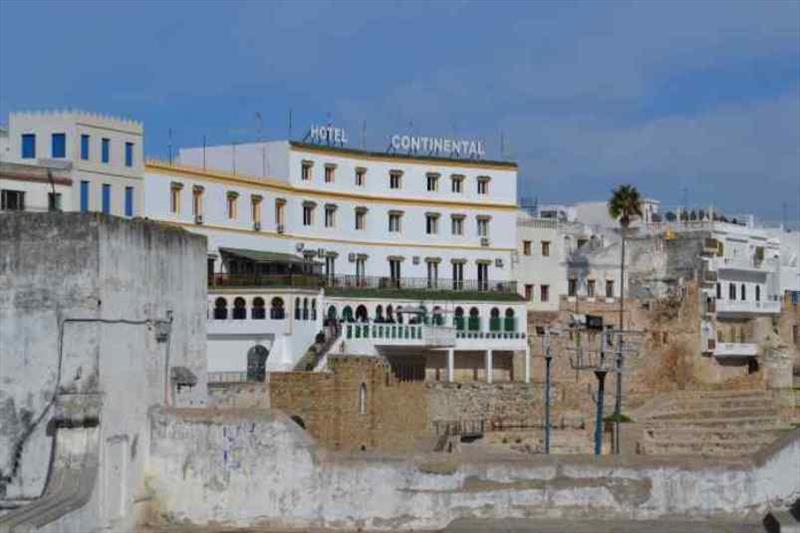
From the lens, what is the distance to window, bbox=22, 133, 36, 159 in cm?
4484

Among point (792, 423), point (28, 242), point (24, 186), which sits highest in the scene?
point (24, 186)

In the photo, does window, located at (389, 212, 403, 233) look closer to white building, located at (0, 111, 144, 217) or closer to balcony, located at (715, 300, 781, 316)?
white building, located at (0, 111, 144, 217)

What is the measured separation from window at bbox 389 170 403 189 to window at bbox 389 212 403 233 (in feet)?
3.25

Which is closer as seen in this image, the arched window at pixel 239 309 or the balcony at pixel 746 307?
the arched window at pixel 239 309

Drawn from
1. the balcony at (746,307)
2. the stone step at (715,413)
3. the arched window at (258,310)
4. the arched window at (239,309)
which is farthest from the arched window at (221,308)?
the balcony at (746,307)

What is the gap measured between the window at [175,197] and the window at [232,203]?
234 cm

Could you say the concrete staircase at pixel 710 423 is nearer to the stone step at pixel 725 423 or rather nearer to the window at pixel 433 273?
the stone step at pixel 725 423

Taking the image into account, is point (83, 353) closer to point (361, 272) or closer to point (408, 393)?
point (408, 393)

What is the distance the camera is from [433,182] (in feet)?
189

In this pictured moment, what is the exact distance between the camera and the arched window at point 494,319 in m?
55.7

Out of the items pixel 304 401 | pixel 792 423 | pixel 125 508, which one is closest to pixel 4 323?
pixel 125 508

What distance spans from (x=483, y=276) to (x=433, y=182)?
4106mm

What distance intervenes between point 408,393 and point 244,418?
2444 centimetres

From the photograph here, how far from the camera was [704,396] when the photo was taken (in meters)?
59.1
